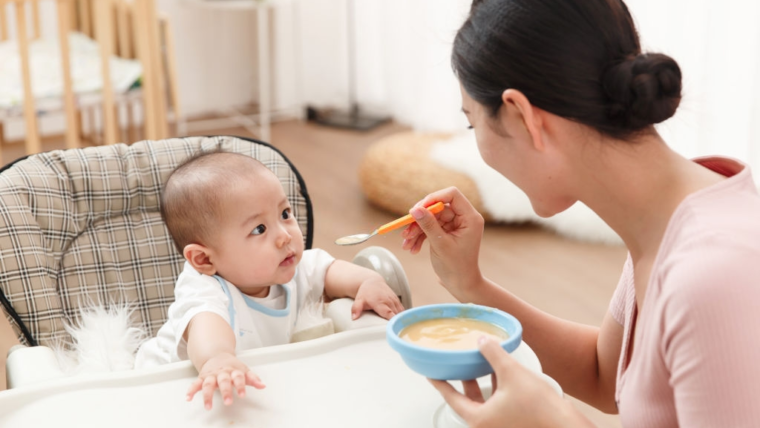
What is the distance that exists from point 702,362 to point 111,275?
3.29 ft

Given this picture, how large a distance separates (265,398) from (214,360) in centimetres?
8

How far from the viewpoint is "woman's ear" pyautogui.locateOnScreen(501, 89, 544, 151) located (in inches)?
35.5

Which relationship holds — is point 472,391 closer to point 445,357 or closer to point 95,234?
point 445,357

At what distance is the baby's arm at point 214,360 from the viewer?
99cm

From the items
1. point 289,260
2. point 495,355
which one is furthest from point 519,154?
point 289,260

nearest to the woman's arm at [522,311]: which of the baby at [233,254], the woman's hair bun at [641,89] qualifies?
the baby at [233,254]

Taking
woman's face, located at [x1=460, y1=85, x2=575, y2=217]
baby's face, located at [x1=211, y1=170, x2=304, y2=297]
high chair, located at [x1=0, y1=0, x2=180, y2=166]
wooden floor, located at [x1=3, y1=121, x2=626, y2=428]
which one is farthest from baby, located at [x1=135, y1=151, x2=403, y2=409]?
high chair, located at [x1=0, y1=0, x2=180, y2=166]

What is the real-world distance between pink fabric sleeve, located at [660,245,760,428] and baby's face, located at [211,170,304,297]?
2.12 feet

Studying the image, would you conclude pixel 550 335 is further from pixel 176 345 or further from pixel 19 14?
pixel 19 14

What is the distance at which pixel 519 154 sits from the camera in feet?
3.19

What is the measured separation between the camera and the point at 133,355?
4.42 feet

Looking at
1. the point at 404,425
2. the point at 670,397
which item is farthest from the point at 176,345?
the point at 670,397

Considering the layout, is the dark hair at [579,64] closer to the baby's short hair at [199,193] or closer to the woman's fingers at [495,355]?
the woman's fingers at [495,355]

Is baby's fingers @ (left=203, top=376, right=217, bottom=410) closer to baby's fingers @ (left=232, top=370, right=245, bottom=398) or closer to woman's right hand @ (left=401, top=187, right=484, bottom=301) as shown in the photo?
baby's fingers @ (left=232, top=370, right=245, bottom=398)
